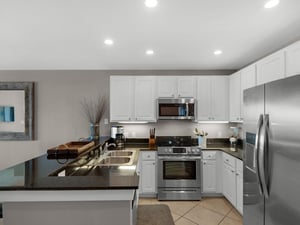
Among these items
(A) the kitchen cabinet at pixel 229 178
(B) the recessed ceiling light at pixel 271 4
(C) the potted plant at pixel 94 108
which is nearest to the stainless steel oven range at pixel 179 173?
(A) the kitchen cabinet at pixel 229 178

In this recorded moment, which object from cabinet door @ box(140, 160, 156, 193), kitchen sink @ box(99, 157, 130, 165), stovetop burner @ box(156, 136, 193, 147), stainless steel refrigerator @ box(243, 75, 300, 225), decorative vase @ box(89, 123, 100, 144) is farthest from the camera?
decorative vase @ box(89, 123, 100, 144)

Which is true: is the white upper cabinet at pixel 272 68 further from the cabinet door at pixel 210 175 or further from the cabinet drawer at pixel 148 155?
the cabinet drawer at pixel 148 155

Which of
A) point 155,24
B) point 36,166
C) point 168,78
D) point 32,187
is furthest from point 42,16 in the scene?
point 168,78

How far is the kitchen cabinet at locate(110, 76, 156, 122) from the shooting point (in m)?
3.88

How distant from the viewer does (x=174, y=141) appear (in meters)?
3.93

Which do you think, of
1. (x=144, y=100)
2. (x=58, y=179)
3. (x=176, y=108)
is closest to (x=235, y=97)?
(x=176, y=108)

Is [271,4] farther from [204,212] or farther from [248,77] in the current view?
[204,212]

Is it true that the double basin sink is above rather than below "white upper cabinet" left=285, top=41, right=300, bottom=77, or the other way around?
below

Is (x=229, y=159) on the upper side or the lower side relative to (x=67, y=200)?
lower

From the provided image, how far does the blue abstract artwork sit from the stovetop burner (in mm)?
3151

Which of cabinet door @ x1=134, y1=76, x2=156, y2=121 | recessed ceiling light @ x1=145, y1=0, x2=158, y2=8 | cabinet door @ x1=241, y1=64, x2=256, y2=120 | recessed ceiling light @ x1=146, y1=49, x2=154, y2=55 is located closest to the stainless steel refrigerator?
cabinet door @ x1=241, y1=64, x2=256, y2=120

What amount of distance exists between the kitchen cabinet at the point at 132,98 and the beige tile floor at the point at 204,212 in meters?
1.58

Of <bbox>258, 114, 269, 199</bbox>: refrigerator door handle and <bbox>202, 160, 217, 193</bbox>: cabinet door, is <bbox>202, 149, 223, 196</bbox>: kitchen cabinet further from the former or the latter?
<bbox>258, 114, 269, 199</bbox>: refrigerator door handle

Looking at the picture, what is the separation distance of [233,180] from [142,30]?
2611 millimetres
